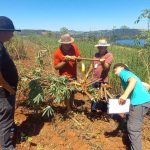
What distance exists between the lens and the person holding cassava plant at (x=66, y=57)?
195 inches

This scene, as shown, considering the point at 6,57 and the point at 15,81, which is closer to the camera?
the point at 6,57

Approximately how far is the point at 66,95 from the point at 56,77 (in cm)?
32

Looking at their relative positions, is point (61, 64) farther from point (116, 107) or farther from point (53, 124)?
point (116, 107)

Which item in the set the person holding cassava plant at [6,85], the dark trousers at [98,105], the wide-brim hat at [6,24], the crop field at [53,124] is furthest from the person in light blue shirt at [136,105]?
the wide-brim hat at [6,24]

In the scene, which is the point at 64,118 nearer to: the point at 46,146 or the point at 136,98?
the point at 46,146

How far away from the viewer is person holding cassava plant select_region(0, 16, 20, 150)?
12.3 ft

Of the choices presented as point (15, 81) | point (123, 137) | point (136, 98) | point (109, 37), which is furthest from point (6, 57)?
point (109, 37)

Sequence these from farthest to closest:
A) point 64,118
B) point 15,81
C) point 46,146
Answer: point 64,118 → point 46,146 → point 15,81

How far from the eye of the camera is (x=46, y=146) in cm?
447

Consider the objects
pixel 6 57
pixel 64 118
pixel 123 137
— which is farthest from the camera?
pixel 64 118

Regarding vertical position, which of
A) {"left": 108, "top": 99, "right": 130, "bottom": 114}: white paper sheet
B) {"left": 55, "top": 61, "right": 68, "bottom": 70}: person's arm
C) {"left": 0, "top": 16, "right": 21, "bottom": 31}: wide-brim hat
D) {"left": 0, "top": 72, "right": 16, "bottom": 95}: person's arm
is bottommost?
{"left": 108, "top": 99, "right": 130, "bottom": 114}: white paper sheet

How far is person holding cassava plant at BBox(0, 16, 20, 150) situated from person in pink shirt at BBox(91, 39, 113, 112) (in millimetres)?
1532

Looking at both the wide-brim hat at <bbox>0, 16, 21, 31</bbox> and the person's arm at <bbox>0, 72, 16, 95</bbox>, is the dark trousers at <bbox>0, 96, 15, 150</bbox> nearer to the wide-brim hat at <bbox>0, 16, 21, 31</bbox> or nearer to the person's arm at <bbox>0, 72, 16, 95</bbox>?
the person's arm at <bbox>0, 72, 16, 95</bbox>

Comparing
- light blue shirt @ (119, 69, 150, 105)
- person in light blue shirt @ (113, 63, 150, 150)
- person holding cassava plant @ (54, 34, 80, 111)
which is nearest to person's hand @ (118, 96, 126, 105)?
person in light blue shirt @ (113, 63, 150, 150)
